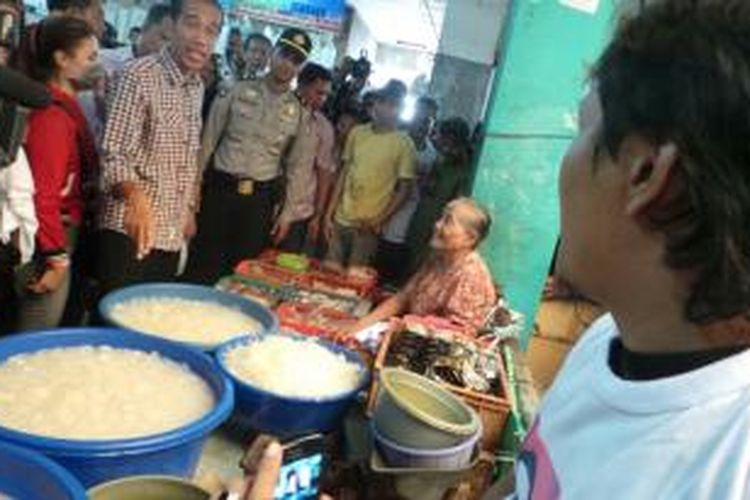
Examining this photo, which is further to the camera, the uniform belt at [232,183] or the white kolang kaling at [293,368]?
the uniform belt at [232,183]

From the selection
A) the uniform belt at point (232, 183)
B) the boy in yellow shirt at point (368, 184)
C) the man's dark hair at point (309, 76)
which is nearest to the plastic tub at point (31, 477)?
the uniform belt at point (232, 183)

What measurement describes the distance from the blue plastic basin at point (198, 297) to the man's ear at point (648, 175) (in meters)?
1.39

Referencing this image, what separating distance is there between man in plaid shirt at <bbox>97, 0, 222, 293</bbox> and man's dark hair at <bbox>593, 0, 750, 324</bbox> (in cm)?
207

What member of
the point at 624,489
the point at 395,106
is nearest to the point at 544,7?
the point at 395,106

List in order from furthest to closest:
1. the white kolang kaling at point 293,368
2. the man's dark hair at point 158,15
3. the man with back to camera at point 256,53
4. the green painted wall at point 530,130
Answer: the man with back to camera at point 256,53, the man's dark hair at point 158,15, the green painted wall at point 530,130, the white kolang kaling at point 293,368

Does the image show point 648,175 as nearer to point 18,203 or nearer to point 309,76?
point 18,203

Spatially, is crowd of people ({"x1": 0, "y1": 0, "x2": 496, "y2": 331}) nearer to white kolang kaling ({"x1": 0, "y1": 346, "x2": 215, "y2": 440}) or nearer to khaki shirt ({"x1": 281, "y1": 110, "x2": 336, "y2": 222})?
khaki shirt ({"x1": 281, "y1": 110, "x2": 336, "y2": 222})

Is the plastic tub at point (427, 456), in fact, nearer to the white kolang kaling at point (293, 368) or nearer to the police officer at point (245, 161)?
the white kolang kaling at point (293, 368)

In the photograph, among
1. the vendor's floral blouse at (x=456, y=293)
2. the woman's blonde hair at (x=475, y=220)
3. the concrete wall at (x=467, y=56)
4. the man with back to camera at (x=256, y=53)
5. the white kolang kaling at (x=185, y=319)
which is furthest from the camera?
the concrete wall at (x=467, y=56)

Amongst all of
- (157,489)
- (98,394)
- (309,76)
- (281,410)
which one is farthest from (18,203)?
(309,76)

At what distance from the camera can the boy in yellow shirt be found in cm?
473

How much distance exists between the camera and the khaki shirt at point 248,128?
12.7 ft

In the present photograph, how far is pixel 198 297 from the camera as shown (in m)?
2.18

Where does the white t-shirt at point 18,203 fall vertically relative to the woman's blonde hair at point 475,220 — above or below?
below
